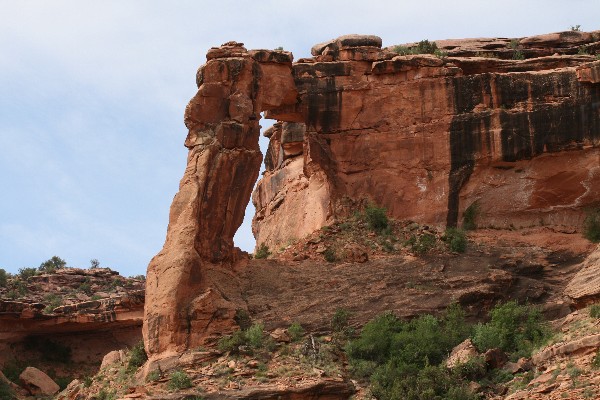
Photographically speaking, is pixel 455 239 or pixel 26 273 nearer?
pixel 455 239

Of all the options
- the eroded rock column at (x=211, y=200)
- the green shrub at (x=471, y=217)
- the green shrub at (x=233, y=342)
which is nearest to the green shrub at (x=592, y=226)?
the green shrub at (x=471, y=217)

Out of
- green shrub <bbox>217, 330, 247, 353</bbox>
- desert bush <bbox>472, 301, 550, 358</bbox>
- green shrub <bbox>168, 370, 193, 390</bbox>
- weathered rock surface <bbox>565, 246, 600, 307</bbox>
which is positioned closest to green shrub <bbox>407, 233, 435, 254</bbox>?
desert bush <bbox>472, 301, 550, 358</bbox>

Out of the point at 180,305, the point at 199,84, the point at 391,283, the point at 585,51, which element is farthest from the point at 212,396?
the point at 585,51

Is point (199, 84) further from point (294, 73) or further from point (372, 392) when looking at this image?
point (372, 392)

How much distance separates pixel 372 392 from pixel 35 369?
51.3ft

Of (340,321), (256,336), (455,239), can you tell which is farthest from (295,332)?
(455,239)

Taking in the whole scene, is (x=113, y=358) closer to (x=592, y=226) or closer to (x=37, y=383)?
(x=37, y=383)

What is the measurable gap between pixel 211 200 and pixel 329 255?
4176mm

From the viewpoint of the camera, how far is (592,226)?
160ft

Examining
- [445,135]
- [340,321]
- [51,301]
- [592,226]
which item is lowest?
[340,321]

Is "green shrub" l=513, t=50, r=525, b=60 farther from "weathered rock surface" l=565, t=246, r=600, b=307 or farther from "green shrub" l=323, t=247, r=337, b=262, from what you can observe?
"green shrub" l=323, t=247, r=337, b=262

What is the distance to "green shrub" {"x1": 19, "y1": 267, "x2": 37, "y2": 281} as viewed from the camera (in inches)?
2447

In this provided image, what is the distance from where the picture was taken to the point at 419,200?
50.1m

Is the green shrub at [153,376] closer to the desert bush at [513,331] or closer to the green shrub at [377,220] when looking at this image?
the desert bush at [513,331]
